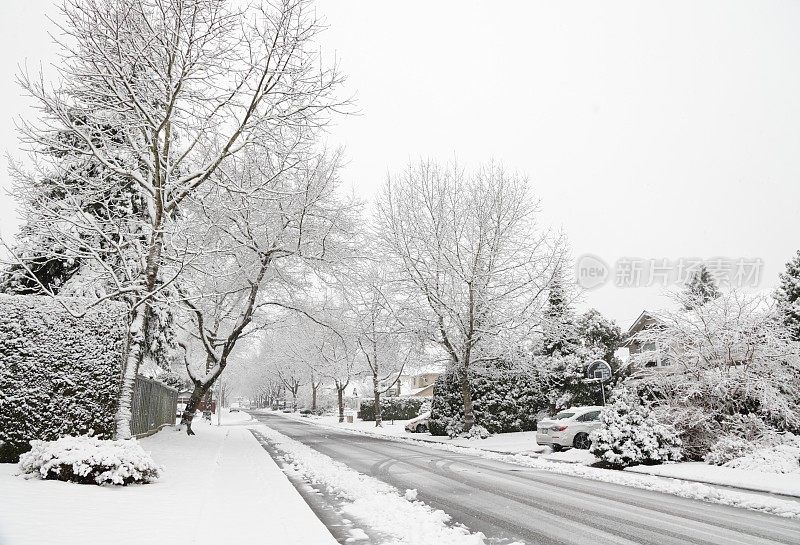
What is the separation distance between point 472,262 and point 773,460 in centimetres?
1467

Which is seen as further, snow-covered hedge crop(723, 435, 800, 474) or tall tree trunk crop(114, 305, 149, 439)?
snow-covered hedge crop(723, 435, 800, 474)

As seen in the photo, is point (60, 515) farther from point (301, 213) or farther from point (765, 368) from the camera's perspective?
point (765, 368)

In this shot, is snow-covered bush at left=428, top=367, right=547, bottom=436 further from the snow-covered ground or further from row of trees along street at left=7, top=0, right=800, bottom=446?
the snow-covered ground

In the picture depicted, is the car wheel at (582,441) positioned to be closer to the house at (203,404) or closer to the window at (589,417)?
the window at (589,417)

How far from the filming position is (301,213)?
17453mm

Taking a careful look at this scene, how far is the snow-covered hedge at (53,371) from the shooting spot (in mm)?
10790

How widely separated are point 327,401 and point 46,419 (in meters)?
61.0

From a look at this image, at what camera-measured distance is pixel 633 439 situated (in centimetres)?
1380

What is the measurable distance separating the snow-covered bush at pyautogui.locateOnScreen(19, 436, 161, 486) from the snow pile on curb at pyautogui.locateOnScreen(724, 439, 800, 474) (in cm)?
1298

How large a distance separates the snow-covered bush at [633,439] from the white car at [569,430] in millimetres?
3165

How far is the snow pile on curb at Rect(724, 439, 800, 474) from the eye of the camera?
37.9ft

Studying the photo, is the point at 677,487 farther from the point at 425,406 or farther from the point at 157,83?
the point at 425,406

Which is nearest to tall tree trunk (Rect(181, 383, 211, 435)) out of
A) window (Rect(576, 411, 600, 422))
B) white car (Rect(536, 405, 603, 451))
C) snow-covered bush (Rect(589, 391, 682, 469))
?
white car (Rect(536, 405, 603, 451))

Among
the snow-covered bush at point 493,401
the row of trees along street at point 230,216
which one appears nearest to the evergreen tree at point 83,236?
Answer: the row of trees along street at point 230,216
